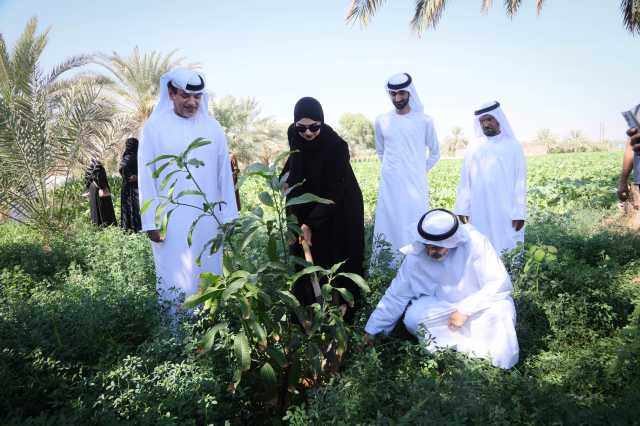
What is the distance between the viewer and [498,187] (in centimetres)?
477

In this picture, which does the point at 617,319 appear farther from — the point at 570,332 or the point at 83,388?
the point at 83,388

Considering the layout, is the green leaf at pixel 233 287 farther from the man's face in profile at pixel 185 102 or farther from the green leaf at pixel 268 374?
the man's face in profile at pixel 185 102

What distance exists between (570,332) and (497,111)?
6.70 ft

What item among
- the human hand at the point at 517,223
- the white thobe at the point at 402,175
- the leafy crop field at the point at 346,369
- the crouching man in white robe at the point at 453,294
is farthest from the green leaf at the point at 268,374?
the human hand at the point at 517,223

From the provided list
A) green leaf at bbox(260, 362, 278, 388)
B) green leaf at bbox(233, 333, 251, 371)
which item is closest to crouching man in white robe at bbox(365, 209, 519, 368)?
green leaf at bbox(260, 362, 278, 388)

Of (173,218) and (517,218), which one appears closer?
(173,218)

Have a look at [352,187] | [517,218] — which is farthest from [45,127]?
[517,218]

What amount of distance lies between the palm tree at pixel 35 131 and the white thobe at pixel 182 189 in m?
4.93

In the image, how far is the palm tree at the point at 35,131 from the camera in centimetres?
762

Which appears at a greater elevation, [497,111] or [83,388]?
Result: [497,111]

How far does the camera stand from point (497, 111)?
470 centimetres

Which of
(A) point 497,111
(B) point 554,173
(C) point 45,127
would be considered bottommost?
(B) point 554,173

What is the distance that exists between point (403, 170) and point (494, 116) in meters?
0.90

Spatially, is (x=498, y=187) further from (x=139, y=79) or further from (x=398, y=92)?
(x=139, y=79)
